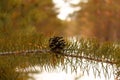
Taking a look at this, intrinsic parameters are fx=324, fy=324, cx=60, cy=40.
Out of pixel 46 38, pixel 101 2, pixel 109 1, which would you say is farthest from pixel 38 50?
pixel 101 2

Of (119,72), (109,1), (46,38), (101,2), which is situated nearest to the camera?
(119,72)

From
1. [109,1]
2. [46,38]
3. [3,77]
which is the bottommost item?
[3,77]

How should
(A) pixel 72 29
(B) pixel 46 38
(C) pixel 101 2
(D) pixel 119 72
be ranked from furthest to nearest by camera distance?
(A) pixel 72 29
(C) pixel 101 2
(B) pixel 46 38
(D) pixel 119 72

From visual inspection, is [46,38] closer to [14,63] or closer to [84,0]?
[14,63]

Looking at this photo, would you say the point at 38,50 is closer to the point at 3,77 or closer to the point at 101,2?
the point at 3,77

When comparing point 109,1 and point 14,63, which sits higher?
point 109,1

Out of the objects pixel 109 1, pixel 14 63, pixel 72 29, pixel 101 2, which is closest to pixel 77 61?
pixel 14 63

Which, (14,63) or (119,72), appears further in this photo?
(14,63)
